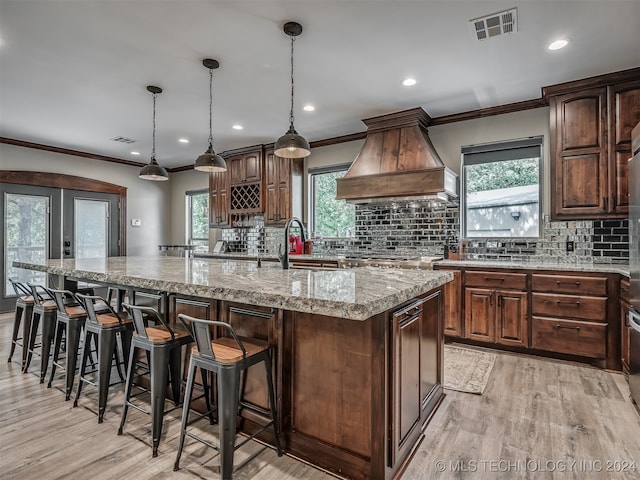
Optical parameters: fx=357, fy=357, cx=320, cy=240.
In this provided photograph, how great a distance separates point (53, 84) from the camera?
Result: 3479mm

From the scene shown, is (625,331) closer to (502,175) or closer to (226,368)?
(502,175)

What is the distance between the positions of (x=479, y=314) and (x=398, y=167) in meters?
1.82

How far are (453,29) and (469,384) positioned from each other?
2674 millimetres

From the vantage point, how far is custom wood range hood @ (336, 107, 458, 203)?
3928 millimetres

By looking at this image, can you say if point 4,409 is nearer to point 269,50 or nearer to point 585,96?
point 269,50

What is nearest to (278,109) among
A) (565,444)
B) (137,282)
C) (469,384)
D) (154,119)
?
(154,119)

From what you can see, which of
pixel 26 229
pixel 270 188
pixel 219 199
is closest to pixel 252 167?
pixel 270 188

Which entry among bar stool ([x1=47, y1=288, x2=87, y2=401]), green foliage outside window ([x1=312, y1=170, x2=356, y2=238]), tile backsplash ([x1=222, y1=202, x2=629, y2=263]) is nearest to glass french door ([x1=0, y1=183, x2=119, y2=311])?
tile backsplash ([x1=222, y1=202, x2=629, y2=263])

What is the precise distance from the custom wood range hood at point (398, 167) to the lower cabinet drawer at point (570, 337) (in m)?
1.63

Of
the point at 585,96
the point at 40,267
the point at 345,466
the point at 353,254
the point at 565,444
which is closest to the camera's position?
the point at 345,466

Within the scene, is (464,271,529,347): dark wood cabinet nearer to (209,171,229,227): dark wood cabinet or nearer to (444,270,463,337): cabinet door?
(444,270,463,337): cabinet door

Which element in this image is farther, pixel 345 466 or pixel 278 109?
pixel 278 109

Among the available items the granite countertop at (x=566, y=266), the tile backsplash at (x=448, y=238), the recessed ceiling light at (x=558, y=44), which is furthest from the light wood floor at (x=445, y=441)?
the recessed ceiling light at (x=558, y=44)

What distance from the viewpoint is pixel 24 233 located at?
547 cm
